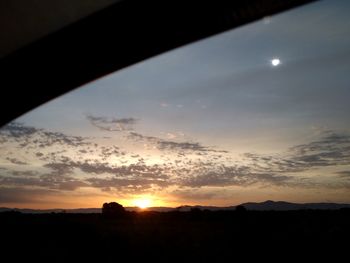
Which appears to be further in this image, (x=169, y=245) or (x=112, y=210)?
(x=112, y=210)

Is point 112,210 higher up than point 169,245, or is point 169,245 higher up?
point 112,210

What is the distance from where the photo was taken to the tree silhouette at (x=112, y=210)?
5891 cm

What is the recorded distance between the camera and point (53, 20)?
201 centimetres

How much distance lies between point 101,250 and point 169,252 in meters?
4.60

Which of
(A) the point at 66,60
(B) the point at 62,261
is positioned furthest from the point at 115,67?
(B) the point at 62,261

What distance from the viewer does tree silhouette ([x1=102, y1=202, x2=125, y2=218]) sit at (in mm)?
58906

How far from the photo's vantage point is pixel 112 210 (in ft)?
203

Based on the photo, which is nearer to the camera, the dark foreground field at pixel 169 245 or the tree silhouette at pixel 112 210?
the dark foreground field at pixel 169 245

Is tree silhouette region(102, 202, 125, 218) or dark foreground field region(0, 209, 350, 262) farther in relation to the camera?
tree silhouette region(102, 202, 125, 218)

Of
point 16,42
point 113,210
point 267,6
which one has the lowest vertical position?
point 267,6

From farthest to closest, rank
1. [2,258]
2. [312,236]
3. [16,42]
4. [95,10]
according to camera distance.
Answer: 1. [312,236]
2. [2,258]
3. [16,42]
4. [95,10]

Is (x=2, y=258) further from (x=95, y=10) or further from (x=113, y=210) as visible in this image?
(x=113, y=210)

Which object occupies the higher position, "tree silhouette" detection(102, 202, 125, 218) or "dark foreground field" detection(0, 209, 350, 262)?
"tree silhouette" detection(102, 202, 125, 218)

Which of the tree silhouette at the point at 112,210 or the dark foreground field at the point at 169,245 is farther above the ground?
the tree silhouette at the point at 112,210
